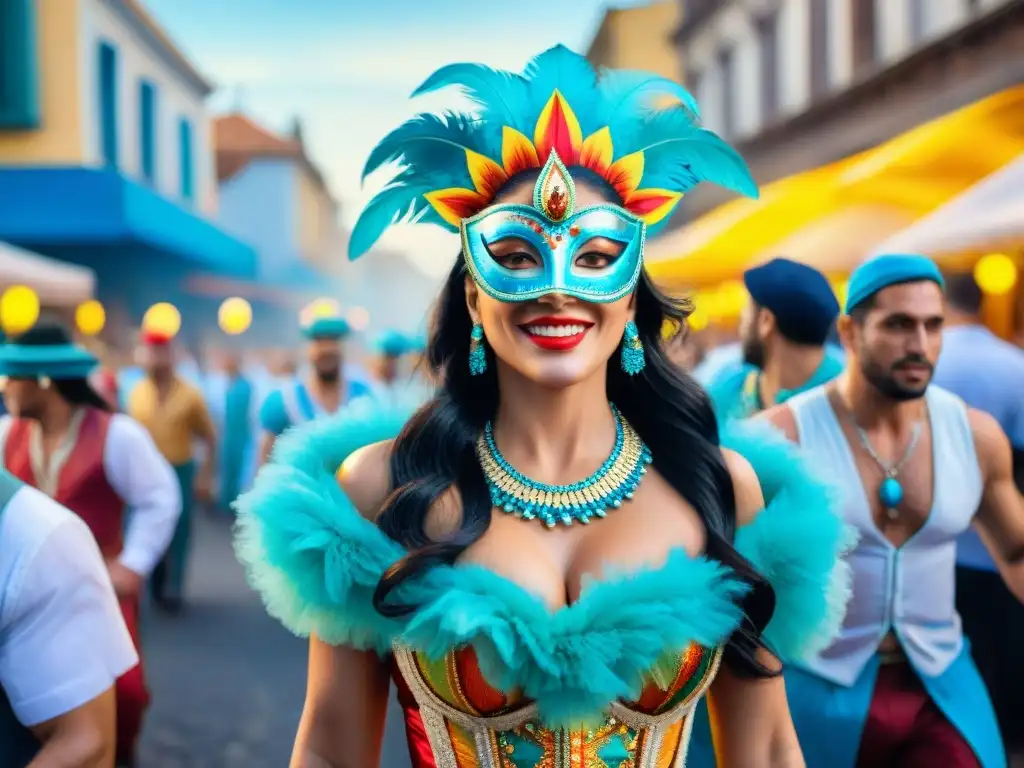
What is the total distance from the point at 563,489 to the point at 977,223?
3.63 meters

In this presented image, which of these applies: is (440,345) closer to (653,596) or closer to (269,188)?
(653,596)

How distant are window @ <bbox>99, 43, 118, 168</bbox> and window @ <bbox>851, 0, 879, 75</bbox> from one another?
34.5 feet

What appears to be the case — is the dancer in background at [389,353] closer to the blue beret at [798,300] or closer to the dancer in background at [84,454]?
the dancer in background at [84,454]

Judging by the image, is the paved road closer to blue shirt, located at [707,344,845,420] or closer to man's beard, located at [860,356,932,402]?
blue shirt, located at [707,344,845,420]

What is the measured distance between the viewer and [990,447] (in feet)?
10.4

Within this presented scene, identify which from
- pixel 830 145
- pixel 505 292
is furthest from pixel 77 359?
pixel 830 145

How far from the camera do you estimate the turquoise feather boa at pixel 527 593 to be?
5.91 feet

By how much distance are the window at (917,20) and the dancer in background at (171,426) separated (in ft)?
26.8

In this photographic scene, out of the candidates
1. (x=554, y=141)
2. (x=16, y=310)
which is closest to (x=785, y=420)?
(x=554, y=141)

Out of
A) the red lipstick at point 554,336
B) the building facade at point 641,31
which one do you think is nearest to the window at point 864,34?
the red lipstick at point 554,336

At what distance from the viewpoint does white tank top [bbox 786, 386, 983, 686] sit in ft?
10.0

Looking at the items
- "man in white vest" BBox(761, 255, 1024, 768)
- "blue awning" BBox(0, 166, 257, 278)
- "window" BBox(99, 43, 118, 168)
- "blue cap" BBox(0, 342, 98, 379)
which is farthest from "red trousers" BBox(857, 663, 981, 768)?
"window" BBox(99, 43, 118, 168)

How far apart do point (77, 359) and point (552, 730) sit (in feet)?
10.2

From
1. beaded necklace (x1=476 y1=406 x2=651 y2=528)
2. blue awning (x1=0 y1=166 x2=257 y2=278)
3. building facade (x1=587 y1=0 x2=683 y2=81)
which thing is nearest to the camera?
beaded necklace (x1=476 y1=406 x2=651 y2=528)
